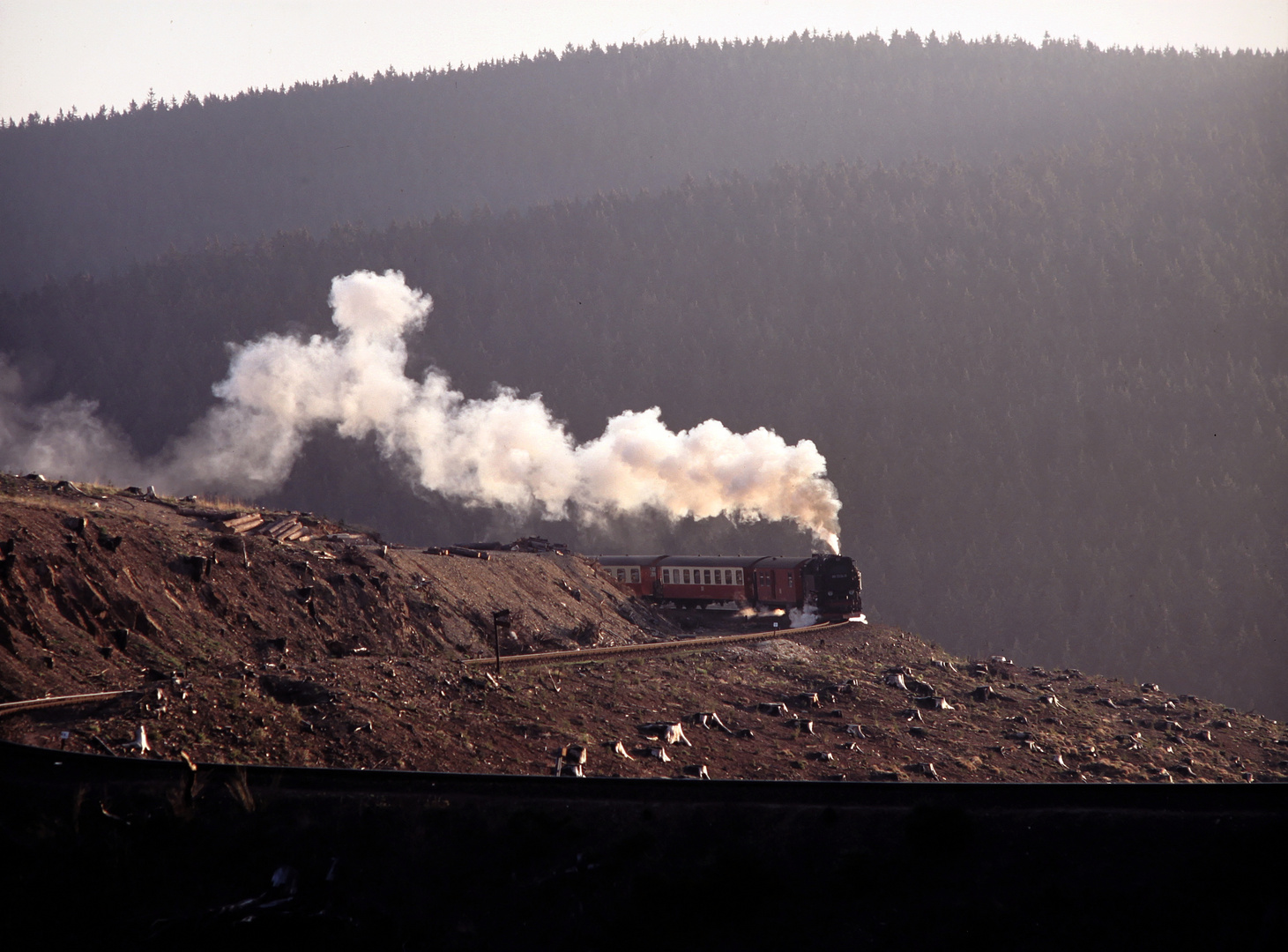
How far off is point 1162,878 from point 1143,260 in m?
117

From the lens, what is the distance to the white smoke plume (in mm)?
48406

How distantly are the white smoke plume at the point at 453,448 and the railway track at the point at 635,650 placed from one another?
10.1 m

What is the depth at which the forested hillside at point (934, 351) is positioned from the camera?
264 ft

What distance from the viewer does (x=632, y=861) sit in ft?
41.5

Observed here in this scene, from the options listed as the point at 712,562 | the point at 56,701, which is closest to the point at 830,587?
the point at 712,562

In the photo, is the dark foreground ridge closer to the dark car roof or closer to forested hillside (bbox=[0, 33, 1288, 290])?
the dark car roof

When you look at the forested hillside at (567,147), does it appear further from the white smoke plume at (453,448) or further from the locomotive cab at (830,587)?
the locomotive cab at (830,587)

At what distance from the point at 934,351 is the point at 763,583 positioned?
69805 mm

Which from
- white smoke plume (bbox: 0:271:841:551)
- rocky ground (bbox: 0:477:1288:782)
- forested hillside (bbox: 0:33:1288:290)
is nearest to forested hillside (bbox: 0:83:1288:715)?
white smoke plume (bbox: 0:271:841:551)

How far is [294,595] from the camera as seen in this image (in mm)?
27656

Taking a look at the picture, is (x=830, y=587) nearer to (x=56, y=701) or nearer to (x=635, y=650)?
(x=635, y=650)

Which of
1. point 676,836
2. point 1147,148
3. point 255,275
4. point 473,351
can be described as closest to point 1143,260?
point 1147,148

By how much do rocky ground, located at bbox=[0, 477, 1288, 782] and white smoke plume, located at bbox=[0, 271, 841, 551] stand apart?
45.6 feet

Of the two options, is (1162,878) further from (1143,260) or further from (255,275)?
(255,275)
